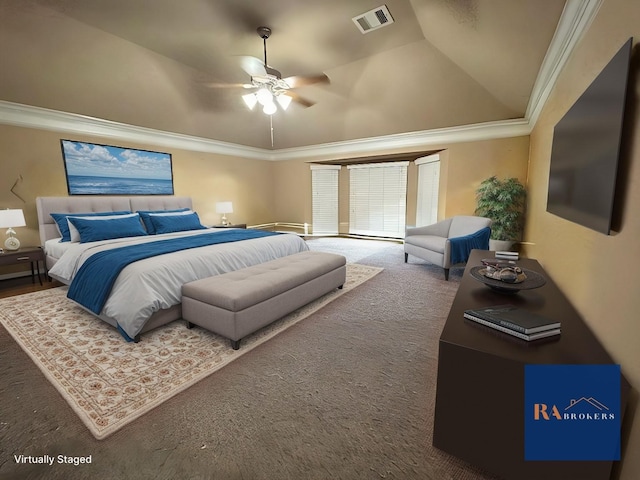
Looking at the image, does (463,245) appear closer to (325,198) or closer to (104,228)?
(325,198)

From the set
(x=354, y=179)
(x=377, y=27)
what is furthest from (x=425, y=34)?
(x=354, y=179)

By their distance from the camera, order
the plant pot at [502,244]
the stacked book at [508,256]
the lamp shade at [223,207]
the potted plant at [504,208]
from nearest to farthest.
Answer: the stacked book at [508,256] → the potted plant at [504,208] → the plant pot at [502,244] → the lamp shade at [223,207]

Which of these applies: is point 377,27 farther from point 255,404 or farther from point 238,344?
point 255,404

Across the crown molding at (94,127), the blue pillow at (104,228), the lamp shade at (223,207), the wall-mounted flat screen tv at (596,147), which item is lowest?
the blue pillow at (104,228)

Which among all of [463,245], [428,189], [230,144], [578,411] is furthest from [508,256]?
[230,144]

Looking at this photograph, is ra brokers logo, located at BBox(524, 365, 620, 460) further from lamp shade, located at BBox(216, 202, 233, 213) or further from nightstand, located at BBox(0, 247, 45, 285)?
lamp shade, located at BBox(216, 202, 233, 213)

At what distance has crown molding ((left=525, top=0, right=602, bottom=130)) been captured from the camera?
1915 millimetres

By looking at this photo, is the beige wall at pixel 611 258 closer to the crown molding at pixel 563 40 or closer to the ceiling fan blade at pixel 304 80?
the crown molding at pixel 563 40

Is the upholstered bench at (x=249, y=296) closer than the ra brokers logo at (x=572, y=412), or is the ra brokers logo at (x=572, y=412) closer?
the ra brokers logo at (x=572, y=412)

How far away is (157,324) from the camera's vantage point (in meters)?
2.58

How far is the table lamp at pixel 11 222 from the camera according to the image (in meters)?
3.60

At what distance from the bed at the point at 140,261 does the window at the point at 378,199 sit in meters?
3.65

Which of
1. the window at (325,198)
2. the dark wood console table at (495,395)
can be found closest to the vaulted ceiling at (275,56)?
the window at (325,198)

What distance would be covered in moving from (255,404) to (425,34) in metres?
4.58
